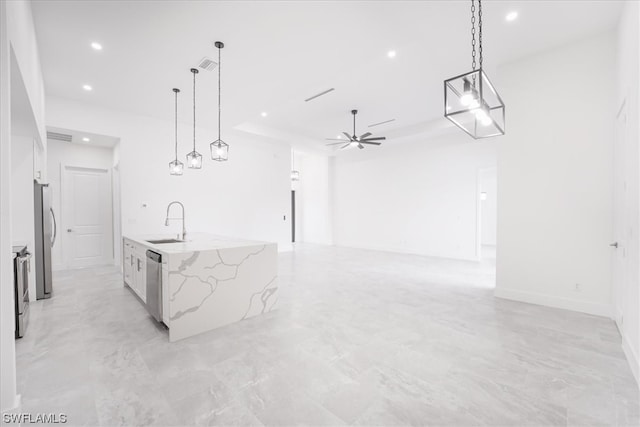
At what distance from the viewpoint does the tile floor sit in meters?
1.81

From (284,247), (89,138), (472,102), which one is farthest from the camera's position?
(284,247)

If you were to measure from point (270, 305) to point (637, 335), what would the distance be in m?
3.47

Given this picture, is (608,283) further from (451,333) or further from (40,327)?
(40,327)

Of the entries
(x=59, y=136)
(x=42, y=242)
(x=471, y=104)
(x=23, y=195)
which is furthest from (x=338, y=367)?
(x=59, y=136)

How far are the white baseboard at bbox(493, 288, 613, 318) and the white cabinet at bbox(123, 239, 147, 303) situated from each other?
16.3ft

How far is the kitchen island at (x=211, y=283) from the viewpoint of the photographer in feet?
9.34

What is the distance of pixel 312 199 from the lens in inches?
457

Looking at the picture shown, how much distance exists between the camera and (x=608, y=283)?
11.2 ft

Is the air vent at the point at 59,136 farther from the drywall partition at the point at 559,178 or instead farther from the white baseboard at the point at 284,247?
the drywall partition at the point at 559,178

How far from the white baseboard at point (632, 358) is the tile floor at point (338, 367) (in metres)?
0.05

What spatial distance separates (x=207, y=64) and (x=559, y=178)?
5.15 metres

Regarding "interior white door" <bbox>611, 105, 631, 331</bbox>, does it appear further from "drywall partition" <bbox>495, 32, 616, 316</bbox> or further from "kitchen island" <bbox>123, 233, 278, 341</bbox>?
"kitchen island" <bbox>123, 233, 278, 341</bbox>

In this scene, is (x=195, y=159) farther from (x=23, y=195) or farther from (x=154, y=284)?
(x=23, y=195)

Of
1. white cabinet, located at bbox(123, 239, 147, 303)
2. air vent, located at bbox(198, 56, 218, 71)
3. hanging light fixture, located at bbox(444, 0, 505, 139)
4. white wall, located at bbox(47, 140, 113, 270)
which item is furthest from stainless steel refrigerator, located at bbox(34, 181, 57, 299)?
hanging light fixture, located at bbox(444, 0, 505, 139)
